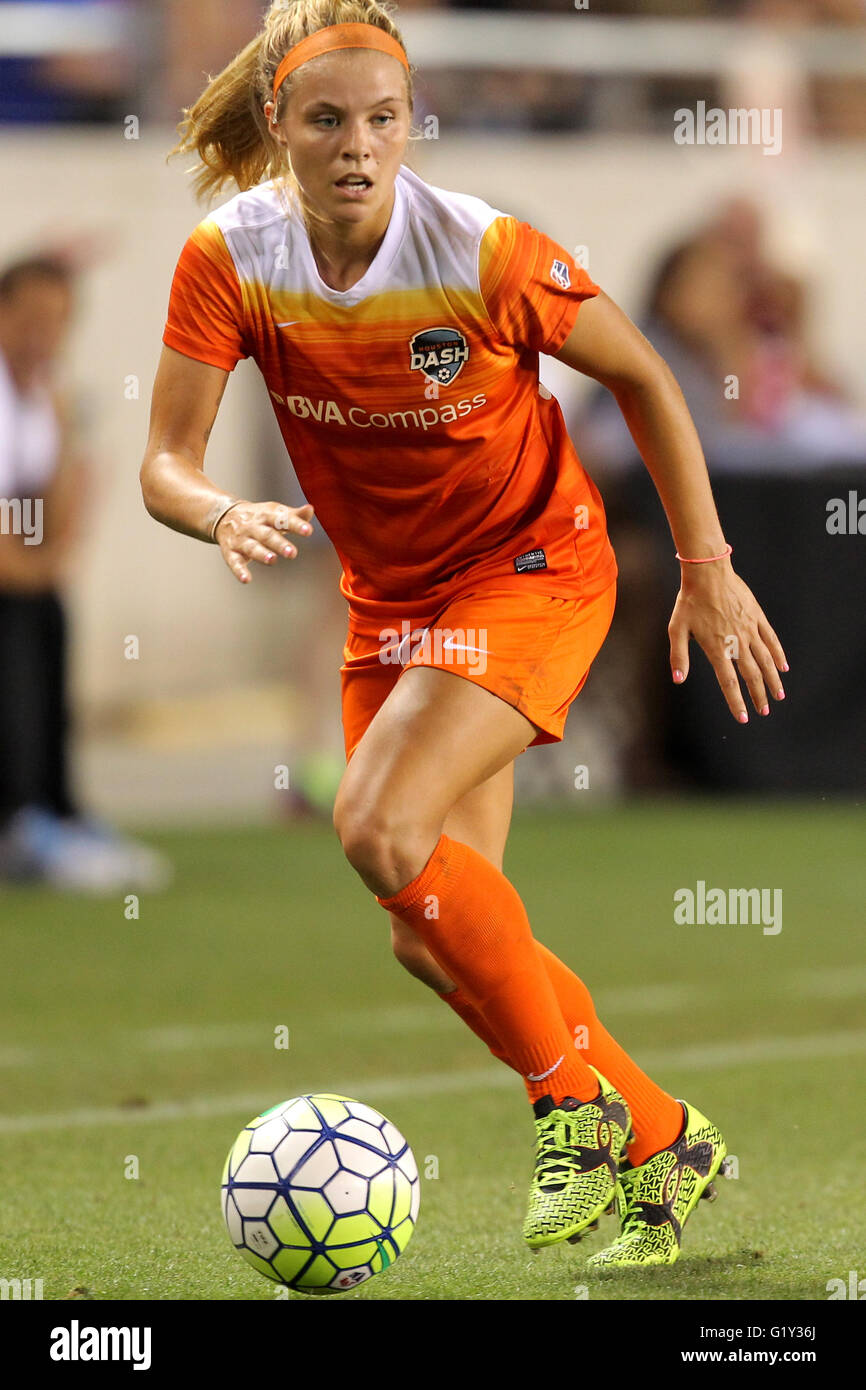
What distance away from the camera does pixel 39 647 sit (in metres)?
9.97

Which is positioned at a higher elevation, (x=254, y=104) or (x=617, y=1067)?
(x=254, y=104)

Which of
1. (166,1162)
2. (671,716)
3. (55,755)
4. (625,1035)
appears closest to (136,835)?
(55,755)

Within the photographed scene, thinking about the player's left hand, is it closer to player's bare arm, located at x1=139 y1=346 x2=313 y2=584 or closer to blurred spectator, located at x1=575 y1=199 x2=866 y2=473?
player's bare arm, located at x1=139 y1=346 x2=313 y2=584

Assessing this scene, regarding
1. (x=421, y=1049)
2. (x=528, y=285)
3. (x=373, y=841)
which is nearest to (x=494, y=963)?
(x=373, y=841)

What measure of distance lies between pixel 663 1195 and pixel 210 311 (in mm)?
1910

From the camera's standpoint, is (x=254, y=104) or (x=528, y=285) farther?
(x=254, y=104)

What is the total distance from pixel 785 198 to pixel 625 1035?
1018cm

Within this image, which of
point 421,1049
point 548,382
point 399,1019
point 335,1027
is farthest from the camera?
point 548,382

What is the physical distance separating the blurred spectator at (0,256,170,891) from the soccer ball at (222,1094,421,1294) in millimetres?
5675

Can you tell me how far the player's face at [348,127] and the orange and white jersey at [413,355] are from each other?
5.8 inches

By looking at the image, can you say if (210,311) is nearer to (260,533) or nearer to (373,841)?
(260,533)

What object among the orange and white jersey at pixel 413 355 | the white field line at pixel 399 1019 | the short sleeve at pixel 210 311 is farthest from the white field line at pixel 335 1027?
the short sleeve at pixel 210 311

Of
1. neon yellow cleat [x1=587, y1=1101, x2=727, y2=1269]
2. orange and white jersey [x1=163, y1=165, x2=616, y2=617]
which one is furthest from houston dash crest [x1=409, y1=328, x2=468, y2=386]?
neon yellow cleat [x1=587, y1=1101, x2=727, y2=1269]
